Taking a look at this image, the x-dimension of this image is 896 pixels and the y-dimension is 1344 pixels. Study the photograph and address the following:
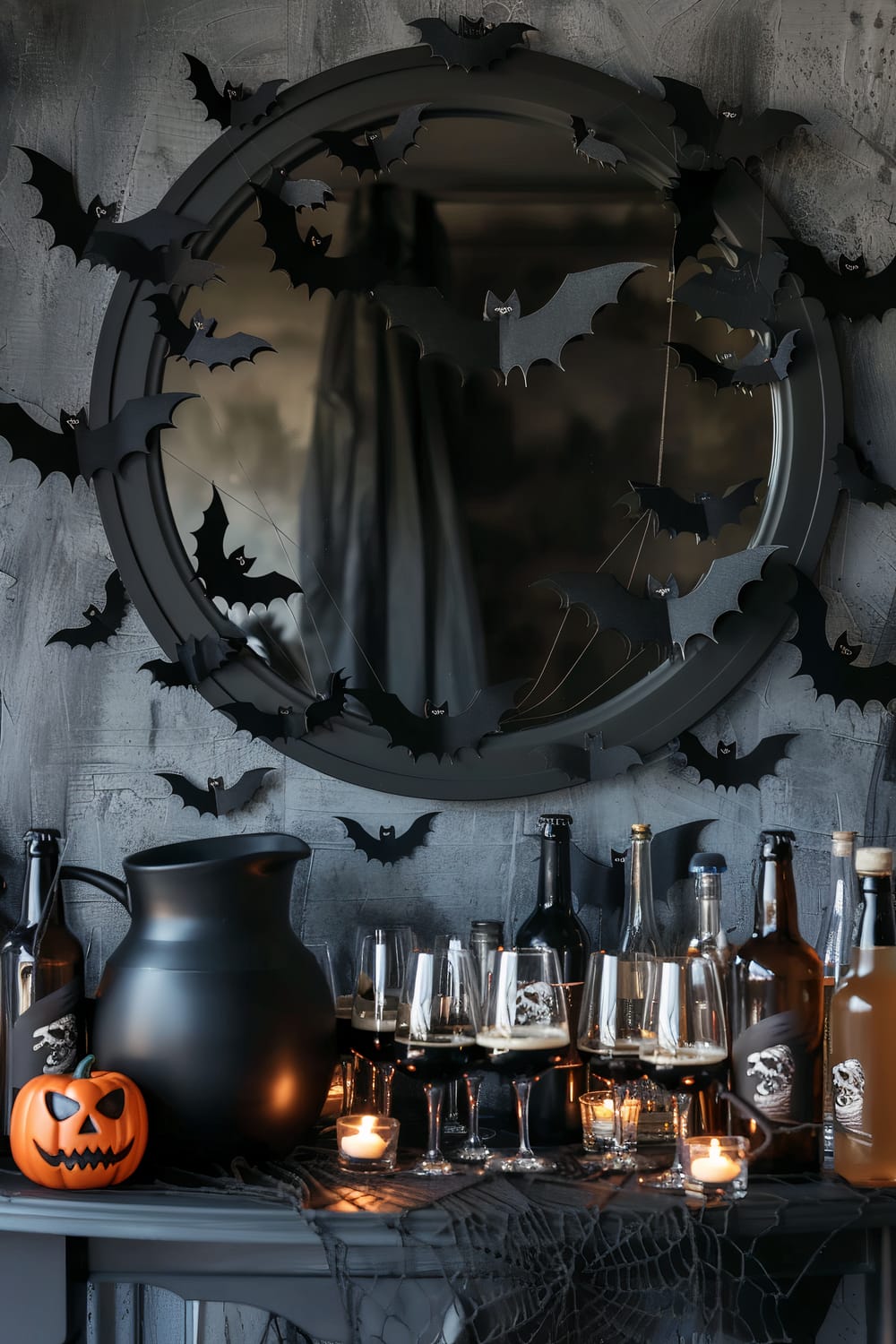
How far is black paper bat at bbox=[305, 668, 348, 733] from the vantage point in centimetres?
134

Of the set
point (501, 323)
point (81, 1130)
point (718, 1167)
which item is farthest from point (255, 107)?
point (718, 1167)

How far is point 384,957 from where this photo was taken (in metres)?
1.17

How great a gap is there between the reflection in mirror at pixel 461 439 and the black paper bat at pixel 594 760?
0.16ft

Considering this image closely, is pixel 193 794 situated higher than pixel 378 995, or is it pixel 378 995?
pixel 193 794

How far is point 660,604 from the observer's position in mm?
1346

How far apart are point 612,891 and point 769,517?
0.46 metres

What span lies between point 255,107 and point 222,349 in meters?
0.29

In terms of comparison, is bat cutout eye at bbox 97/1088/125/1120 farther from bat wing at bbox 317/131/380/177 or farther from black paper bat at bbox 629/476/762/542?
bat wing at bbox 317/131/380/177

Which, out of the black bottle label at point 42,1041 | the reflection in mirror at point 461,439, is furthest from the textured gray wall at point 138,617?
the black bottle label at point 42,1041

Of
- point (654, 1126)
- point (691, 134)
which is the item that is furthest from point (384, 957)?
point (691, 134)

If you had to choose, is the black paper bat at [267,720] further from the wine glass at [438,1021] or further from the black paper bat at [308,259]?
the black paper bat at [308,259]

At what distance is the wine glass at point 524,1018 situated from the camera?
1.08m

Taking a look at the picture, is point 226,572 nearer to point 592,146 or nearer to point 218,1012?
point 218,1012

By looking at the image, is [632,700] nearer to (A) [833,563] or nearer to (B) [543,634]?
(B) [543,634]
